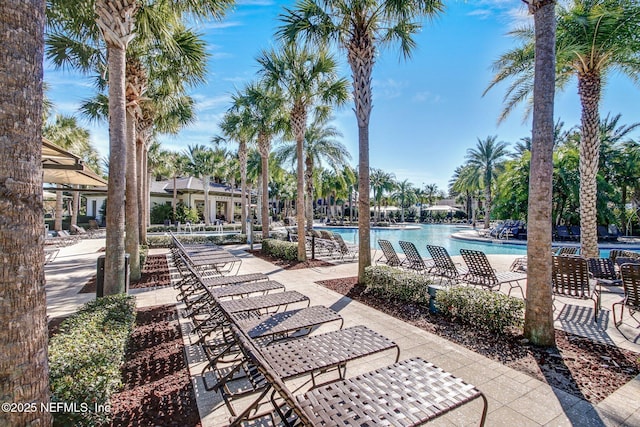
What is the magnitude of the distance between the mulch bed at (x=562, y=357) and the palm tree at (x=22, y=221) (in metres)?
4.73

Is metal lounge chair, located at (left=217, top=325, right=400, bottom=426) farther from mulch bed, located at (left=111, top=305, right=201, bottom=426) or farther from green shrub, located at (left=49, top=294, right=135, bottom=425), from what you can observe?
green shrub, located at (left=49, top=294, right=135, bottom=425)

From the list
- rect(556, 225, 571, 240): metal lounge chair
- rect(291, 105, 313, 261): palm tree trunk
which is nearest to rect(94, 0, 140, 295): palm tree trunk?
rect(291, 105, 313, 261): palm tree trunk

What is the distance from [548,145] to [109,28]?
7492mm

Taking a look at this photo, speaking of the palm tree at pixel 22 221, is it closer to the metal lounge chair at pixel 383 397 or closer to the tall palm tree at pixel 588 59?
the metal lounge chair at pixel 383 397

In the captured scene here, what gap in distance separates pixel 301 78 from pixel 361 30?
155 inches

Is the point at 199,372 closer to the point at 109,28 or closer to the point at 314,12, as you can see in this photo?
the point at 109,28

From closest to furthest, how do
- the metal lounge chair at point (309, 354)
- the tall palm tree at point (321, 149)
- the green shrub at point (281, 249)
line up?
the metal lounge chair at point (309, 354) → the green shrub at point (281, 249) → the tall palm tree at point (321, 149)

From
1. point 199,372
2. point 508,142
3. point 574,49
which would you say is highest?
point 508,142

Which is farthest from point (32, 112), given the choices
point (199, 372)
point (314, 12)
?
point (314, 12)

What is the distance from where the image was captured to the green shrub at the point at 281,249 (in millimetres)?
12233

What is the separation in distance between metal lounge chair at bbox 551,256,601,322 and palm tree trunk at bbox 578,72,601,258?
5024 mm

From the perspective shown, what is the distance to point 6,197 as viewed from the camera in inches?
67.2

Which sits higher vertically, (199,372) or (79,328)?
(79,328)

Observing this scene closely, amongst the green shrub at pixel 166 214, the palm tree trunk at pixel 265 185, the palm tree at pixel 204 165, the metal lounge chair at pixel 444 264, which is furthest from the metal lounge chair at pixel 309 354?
the green shrub at pixel 166 214
